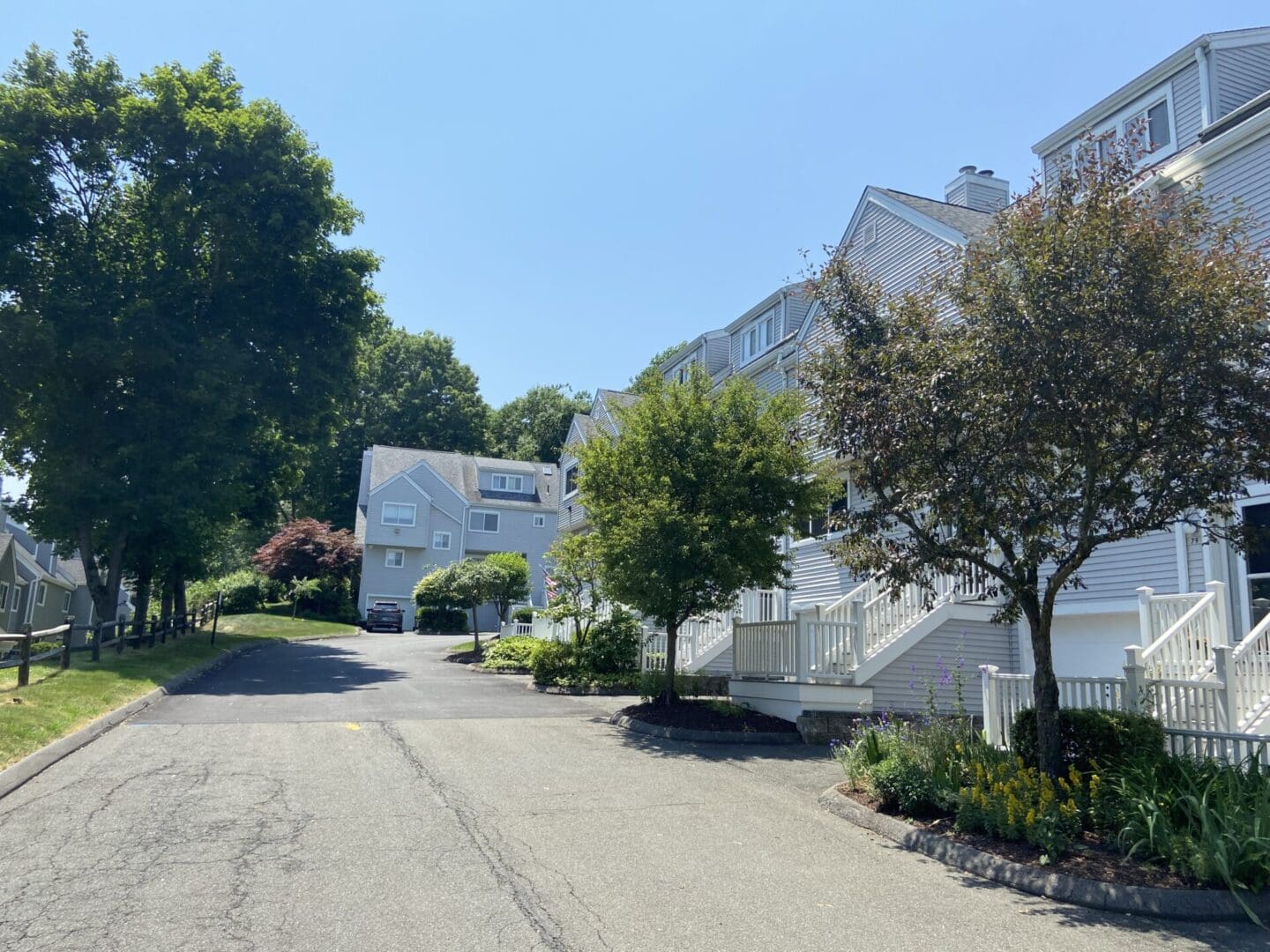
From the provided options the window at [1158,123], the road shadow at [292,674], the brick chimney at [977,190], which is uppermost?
the brick chimney at [977,190]

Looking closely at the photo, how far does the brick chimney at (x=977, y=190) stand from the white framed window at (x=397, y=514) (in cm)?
3796

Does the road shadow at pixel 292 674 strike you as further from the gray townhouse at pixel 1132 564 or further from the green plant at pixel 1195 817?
the green plant at pixel 1195 817

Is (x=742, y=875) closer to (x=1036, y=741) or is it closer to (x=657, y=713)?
(x=1036, y=741)

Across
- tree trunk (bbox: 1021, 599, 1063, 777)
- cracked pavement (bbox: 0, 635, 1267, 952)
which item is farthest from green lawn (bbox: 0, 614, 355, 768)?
tree trunk (bbox: 1021, 599, 1063, 777)

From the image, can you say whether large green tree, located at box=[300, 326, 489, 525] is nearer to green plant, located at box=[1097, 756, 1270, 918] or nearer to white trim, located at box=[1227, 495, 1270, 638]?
white trim, located at box=[1227, 495, 1270, 638]

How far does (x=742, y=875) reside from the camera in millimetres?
7098

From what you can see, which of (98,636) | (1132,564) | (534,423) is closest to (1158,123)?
(1132,564)

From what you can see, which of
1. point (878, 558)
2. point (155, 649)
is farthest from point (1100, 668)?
point (155, 649)

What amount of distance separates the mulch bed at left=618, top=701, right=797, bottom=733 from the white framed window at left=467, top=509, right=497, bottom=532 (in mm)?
42949

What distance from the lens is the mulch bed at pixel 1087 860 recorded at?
22.5ft

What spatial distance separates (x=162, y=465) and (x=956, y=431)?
73.0 feet

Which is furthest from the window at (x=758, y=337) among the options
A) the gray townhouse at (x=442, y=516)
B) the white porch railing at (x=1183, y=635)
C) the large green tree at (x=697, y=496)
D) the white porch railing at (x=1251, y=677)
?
the gray townhouse at (x=442, y=516)

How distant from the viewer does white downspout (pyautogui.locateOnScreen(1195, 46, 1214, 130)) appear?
15.6m

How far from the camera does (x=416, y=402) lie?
78.7m
